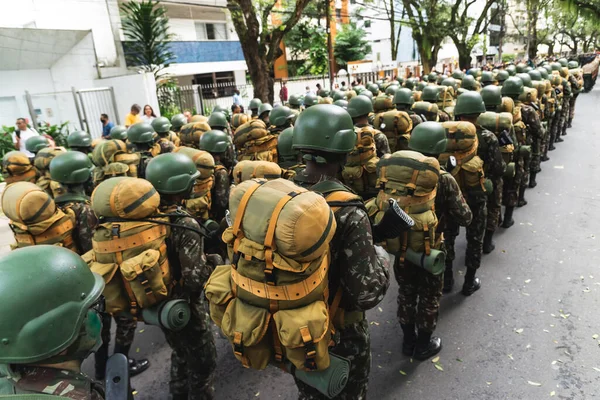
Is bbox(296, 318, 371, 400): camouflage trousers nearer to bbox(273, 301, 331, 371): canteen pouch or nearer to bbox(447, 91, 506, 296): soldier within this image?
bbox(273, 301, 331, 371): canteen pouch

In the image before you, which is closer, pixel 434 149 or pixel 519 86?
pixel 434 149

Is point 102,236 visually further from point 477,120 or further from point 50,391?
point 477,120

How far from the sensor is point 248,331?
179 centimetres

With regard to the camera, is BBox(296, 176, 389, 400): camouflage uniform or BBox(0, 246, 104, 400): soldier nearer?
BBox(0, 246, 104, 400): soldier

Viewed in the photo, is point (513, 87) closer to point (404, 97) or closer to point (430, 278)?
point (404, 97)

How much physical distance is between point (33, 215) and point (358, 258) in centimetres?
252

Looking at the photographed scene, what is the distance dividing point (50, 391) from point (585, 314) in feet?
15.0

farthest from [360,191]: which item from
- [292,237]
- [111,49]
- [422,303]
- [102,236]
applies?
[111,49]

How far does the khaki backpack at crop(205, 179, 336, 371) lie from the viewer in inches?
63.5

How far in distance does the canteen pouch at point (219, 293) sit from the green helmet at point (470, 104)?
380 centimetres

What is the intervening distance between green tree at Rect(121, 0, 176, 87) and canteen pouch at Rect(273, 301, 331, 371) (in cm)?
1461

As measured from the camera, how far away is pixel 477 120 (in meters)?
4.96

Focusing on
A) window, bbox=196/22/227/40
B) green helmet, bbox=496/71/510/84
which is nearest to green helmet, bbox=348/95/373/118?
green helmet, bbox=496/71/510/84

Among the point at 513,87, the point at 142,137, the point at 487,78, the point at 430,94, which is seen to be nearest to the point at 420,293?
the point at 142,137
